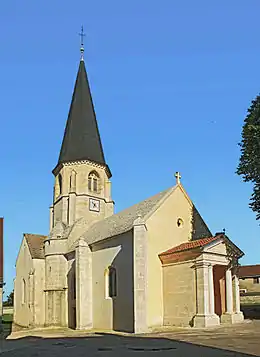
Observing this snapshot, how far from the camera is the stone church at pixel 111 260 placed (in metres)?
27.5

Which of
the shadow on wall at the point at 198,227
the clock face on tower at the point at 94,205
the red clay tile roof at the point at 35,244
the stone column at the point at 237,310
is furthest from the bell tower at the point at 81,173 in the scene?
the stone column at the point at 237,310

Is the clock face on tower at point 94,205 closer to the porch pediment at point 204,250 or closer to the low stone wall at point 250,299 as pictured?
the porch pediment at point 204,250

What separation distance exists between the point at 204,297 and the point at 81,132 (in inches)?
963

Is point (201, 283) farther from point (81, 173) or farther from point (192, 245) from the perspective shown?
point (81, 173)

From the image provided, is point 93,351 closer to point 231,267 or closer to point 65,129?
point 231,267

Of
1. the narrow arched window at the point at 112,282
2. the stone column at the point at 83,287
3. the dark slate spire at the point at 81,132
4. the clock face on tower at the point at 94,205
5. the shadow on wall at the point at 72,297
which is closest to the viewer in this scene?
the narrow arched window at the point at 112,282

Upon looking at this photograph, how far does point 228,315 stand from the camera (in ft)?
93.2

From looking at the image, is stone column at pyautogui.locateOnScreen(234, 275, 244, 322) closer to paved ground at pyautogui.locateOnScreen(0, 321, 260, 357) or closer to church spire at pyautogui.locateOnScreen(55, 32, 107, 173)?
paved ground at pyautogui.locateOnScreen(0, 321, 260, 357)

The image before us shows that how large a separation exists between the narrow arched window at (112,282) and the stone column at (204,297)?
673 centimetres

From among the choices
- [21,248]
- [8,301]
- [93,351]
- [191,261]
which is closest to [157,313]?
[191,261]

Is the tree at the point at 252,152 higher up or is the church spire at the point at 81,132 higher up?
the church spire at the point at 81,132

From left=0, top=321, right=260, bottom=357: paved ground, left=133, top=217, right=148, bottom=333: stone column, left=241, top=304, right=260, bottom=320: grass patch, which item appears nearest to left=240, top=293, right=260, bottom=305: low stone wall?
left=241, top=304, right=260, bottom=320: grass patch

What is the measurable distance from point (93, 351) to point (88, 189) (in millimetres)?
26648

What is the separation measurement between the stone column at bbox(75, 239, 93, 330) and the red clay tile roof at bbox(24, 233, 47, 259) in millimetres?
8404
